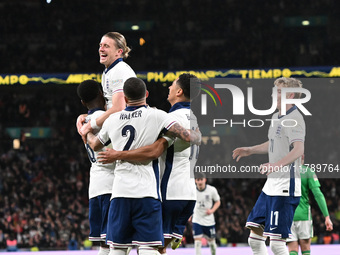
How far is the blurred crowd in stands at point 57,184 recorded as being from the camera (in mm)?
20078

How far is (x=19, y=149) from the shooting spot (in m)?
25.4

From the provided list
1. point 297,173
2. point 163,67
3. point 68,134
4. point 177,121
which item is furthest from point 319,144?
point 177,121

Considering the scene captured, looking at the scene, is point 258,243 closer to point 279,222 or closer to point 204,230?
point 279,222

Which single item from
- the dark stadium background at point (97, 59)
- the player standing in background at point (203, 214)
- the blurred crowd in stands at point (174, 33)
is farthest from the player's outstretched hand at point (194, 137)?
the blurred crowd in stands at point (174, 33)

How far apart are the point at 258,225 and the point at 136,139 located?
2441mm

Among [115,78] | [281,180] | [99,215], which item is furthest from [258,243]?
[115,78]

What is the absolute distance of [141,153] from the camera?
211 inches

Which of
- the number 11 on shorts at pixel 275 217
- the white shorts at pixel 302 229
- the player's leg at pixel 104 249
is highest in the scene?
the number 11 on shorts at pixel 275 217

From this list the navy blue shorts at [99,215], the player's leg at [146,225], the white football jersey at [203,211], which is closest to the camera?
the player's leg at [146,225]

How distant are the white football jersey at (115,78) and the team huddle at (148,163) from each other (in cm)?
1

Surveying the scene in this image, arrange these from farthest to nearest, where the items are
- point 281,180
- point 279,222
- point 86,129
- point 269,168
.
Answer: point 281,180 < point 279,222 < point 269,168 < point 86,129

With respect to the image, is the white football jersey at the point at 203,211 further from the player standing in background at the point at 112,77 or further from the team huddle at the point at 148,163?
the player standing in background at the point at 112,77

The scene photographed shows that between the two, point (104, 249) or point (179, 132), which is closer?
point (179, 132)

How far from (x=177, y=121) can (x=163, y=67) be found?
62.2ft
